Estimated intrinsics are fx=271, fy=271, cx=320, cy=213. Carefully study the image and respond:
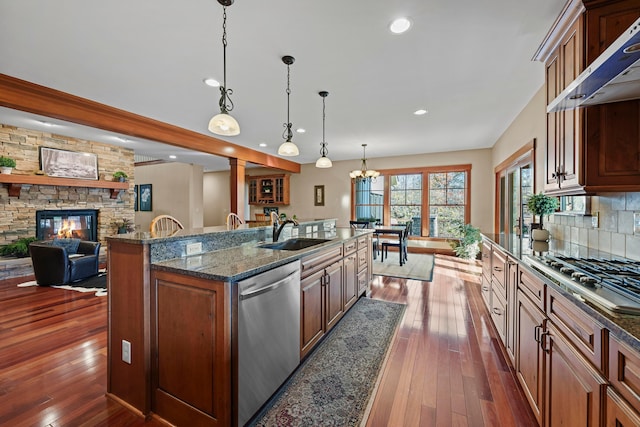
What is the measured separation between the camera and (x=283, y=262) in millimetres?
1780

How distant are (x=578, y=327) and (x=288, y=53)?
270cm

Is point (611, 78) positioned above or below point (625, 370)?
above

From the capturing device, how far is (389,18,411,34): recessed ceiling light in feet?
6.64

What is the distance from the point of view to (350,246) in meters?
3.06

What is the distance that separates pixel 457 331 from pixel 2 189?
7.27 meters

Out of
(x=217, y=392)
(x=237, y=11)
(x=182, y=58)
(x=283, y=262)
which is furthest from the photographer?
(x=182, y=58)

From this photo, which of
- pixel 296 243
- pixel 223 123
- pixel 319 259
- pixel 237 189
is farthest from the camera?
pixel 237 189

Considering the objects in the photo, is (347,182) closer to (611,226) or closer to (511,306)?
(511,306)

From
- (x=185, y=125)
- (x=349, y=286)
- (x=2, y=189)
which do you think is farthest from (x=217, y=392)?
(x=2, y=189)

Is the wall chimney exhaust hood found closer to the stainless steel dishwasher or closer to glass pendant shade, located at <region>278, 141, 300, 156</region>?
the stainless steel dishwasher

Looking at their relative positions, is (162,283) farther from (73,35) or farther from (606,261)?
(606,261)

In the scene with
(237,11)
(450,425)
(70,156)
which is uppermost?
(237,11)

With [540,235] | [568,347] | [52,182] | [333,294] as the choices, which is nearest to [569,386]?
[568,347]

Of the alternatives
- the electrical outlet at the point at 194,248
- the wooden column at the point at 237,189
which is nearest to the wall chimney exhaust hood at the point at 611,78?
the electrical outlet at the point at 194,248
